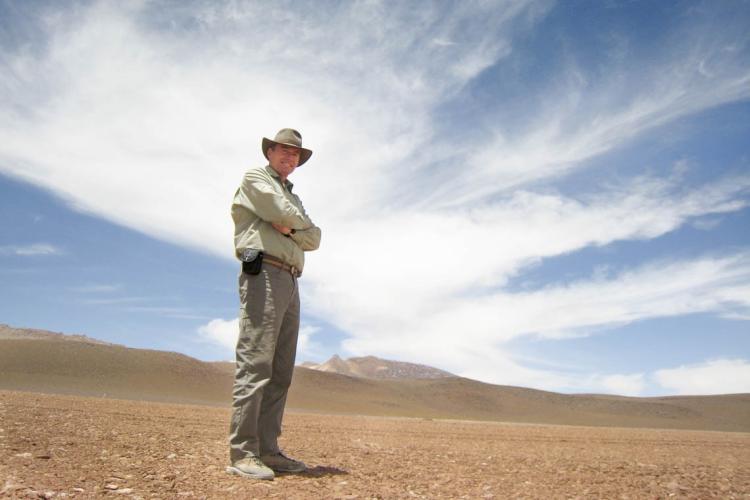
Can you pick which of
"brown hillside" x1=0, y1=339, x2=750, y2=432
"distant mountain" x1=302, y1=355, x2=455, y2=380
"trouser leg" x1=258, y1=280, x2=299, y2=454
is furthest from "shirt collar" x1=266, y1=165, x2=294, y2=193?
"distant mountain" x1=302, y1=355, x2=455, y2=380

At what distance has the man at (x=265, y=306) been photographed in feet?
13.9

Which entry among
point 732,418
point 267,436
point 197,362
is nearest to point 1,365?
point 197,362

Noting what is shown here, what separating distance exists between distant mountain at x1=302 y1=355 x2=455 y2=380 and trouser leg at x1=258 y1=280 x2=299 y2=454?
172517mm

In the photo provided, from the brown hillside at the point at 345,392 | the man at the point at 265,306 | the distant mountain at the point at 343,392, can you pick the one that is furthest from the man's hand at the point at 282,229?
the brown hillside at the point at 345,392

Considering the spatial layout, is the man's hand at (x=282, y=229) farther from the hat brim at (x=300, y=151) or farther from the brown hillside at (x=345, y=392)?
the brown hillside at (x=345, y=392)

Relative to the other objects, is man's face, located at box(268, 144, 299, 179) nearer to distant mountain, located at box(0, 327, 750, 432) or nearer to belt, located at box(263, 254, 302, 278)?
belt, located at box(263, 254, 302, 278)

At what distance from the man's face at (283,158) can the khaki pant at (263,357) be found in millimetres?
995

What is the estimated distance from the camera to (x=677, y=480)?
16.7 ft

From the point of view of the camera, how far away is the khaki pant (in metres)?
4.22

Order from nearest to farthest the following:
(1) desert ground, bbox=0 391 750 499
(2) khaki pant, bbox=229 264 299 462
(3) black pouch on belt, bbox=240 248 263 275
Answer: (1) desert ground, bbox=0 391 750 499 → (2) khaki pant, bbox=229 264 299 462 → (3) black pouch on belt, bbox=240 248 263 275

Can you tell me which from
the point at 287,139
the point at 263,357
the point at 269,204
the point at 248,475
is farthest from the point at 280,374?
the point at 287,139

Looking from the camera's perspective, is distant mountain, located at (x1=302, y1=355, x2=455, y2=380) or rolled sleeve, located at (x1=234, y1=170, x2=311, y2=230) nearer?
rolled sleeve, located at (x1=234, y1=170, x2=311, y2=230)

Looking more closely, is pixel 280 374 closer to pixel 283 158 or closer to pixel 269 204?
pixel 269 204

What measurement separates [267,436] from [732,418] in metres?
84.2
